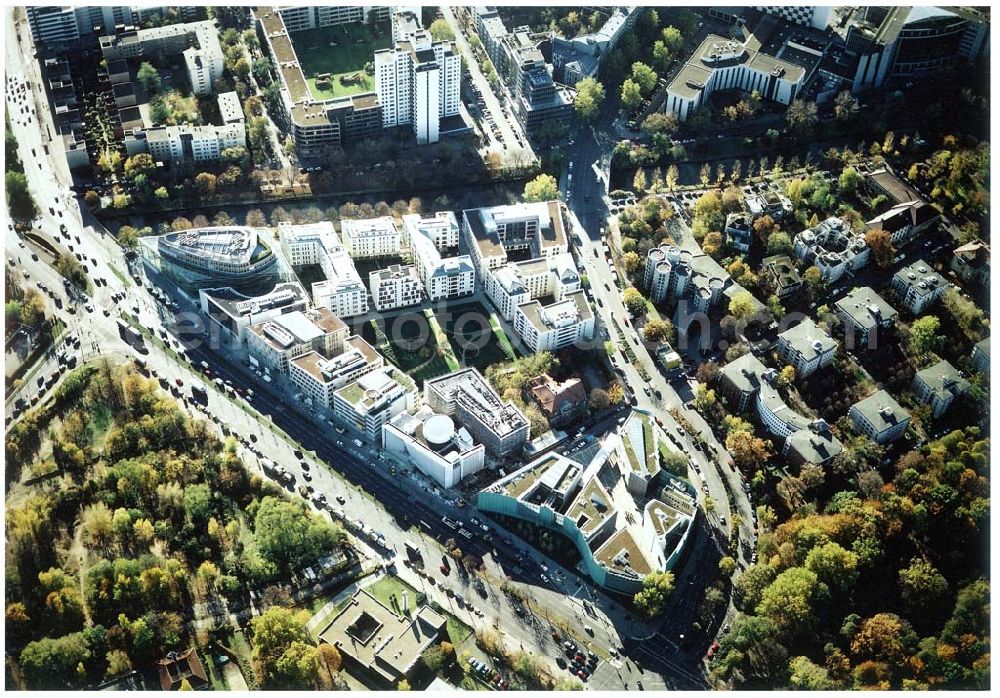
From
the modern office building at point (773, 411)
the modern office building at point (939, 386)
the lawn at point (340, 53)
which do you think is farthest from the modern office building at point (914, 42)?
the lawn at point (340, 53)

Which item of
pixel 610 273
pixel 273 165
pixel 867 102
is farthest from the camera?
pixel 867 102

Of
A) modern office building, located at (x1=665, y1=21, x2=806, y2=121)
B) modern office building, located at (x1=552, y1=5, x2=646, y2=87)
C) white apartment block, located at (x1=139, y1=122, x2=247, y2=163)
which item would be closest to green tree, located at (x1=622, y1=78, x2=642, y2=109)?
modern office building, located at (x1=665, y1=21, x2=806, y2=121)

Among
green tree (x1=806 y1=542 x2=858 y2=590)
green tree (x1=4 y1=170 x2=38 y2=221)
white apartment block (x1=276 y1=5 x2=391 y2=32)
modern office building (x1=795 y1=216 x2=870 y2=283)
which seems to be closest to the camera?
green tree (x1=806 y1=542 x2=858 y2=590)

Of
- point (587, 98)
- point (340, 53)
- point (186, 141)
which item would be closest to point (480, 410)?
point (587, 98)

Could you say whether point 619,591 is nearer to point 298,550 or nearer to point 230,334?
point 298,550

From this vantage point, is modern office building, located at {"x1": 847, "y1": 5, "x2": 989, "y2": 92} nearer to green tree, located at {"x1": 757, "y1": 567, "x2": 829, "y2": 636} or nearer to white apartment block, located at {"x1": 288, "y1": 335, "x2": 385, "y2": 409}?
white apartment block, located at {"x1": 288, "y1": 335, "x2": 385, "y2": 409}

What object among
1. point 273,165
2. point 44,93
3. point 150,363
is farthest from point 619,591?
point 44,93
